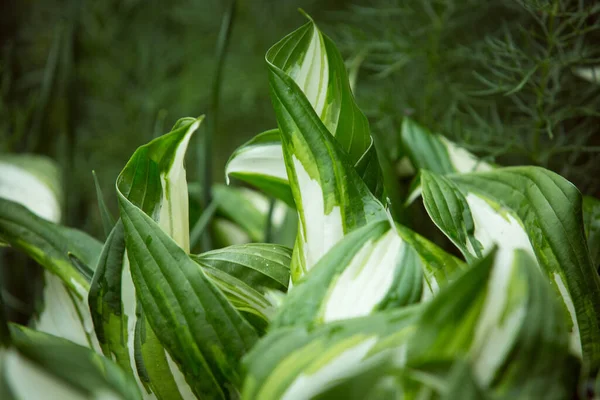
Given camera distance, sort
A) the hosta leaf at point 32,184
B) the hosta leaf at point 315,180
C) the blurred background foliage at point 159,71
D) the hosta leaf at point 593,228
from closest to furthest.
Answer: the hosta leaf at point 315,180 < the hosta leaf at point 593,228 < the hosta leaf at point 32,184 < the blurred background foliage at point 159,71

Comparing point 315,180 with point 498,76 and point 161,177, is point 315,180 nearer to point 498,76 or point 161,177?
point 161,177

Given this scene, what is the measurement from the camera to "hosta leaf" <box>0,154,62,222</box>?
0.57 meters

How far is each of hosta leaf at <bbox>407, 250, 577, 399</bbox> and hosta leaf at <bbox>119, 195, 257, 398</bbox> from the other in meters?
0.12

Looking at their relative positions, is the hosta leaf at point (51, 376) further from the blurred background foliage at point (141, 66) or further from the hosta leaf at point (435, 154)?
the blurred background foliage at point (141, 66)

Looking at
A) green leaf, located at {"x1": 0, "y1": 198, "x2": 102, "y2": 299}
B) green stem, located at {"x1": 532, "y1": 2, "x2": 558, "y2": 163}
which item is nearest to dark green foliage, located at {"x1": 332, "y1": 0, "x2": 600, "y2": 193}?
green stem, located at {"x1": 532, "y1": 2, "x2": 558, "y2": 163}

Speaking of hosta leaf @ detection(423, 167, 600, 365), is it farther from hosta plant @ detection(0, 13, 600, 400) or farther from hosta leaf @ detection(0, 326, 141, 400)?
hosta leaf @ detection(0, 326, 141, 400)

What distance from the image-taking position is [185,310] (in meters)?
0.29

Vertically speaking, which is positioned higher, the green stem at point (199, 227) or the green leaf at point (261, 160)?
the green leaf at point (261, 160)

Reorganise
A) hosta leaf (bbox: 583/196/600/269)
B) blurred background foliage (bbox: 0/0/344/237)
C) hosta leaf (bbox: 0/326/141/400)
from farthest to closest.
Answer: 1. blurred background foliage (bbox: 0/0/344/237)
2. hosta leaf (bbox: 583/196/600/269)
3. hosta leaf (bbox: 0/326/141/400)

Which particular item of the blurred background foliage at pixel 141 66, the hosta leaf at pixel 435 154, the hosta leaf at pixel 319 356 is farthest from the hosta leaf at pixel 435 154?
the blurred background foliage at pixel 141 66

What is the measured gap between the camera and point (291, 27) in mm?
966

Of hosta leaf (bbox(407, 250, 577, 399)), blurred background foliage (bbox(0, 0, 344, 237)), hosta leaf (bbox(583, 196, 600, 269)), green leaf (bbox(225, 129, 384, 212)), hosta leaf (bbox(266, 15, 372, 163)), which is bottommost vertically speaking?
hosta leaf (bbox(583, 196, 600, 269))

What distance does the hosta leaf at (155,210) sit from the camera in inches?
12.5

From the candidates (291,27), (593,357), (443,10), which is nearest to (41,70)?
(291,27)
